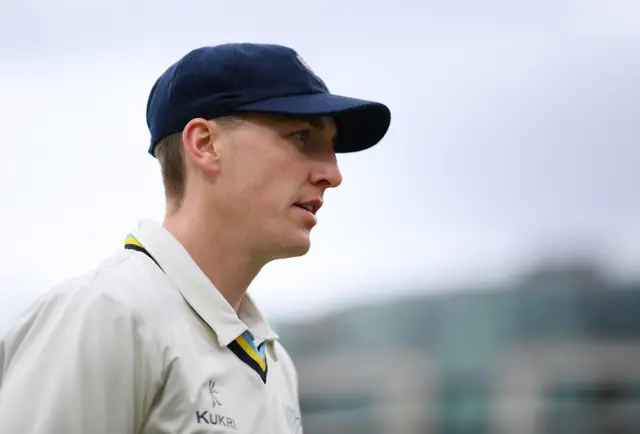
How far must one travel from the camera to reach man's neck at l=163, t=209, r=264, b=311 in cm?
149

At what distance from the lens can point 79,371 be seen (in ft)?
4.09

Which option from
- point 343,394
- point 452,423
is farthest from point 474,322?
point 343,394

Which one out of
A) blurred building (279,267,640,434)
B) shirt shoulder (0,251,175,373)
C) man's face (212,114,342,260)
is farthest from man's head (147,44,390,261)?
blurred building (279,267,640,434)

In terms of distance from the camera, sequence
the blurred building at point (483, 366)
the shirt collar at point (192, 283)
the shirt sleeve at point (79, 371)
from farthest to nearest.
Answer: the blurred building at point (483, 366) → the shirt collar at point (192, 283) → the shirt sleeve at point (79, 371)

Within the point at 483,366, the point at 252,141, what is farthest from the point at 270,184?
the point at 483,366

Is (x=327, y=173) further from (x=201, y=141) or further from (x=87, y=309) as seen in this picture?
(x=87, y=309)

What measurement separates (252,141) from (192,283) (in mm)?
230

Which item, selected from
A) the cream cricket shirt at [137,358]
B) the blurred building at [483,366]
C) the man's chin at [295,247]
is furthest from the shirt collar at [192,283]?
the blurred building at [483,366]

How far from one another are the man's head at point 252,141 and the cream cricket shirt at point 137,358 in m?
0.10

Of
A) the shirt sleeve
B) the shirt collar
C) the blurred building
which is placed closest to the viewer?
the shirt sleeve

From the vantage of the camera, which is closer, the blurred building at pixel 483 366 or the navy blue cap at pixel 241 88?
the navy blue cap at pixel 241 88

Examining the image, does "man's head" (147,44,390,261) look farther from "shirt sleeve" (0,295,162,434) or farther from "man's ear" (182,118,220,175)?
"shirt sleeve" (0,295,162,434)

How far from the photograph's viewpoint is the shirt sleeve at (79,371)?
123cm

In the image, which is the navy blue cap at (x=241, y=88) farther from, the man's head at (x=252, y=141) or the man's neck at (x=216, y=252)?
the man's neck at (x=216, y=252)
